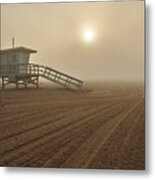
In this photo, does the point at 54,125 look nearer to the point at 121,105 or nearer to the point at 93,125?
the point at 93,125

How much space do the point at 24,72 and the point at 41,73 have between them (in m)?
0.08

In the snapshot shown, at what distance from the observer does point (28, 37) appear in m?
2.03

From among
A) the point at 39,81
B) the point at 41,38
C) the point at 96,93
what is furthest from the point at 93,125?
the point at 41,38

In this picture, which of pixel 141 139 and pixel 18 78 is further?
pixel 18 78

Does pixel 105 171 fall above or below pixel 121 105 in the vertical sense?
below

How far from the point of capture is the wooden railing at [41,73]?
2.00m

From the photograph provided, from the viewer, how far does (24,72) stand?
2.05 meters

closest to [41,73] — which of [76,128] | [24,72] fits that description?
[24,72]

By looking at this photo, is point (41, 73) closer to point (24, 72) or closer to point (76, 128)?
point (24, 72)

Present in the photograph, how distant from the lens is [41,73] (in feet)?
6.61

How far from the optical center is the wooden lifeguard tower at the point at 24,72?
200 cm

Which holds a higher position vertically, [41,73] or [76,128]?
[41,73]

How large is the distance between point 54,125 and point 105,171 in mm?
295

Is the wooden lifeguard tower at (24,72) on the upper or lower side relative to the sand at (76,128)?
upper
